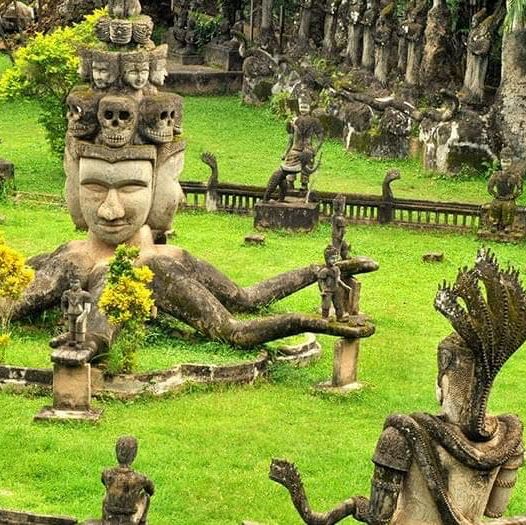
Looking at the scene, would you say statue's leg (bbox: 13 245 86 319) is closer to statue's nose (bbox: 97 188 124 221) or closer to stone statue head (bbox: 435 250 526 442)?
statue's nose (bbox: 97 188 124 221)

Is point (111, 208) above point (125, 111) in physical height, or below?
below

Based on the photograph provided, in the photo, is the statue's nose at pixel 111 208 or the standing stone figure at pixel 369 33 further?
the standing stone figure at pixel 369 33

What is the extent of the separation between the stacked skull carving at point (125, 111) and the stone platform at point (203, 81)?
85.2 ft

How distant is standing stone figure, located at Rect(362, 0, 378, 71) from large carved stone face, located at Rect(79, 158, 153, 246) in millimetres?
21036

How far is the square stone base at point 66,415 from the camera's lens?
19828 millimetres

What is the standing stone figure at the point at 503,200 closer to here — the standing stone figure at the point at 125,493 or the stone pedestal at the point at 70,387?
the stone pedestal at the point at 70,387

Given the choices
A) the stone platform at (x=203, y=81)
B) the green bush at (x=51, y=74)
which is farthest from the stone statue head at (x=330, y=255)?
the stone platform at (x=203, y=81)

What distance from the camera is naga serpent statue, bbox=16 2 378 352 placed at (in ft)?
73.4

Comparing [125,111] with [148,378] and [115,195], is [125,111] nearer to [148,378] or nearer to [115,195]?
[115,195]

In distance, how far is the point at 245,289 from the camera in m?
24.1

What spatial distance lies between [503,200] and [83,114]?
10.8 m

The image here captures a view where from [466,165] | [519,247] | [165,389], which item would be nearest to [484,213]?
[519,247]

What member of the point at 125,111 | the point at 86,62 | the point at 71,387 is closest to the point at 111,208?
the point at 125,111

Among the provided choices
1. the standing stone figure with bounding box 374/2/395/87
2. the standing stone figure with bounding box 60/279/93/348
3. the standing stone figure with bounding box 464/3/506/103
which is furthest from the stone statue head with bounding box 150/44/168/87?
the standing stone figure with bounding box 374/2/395/87
